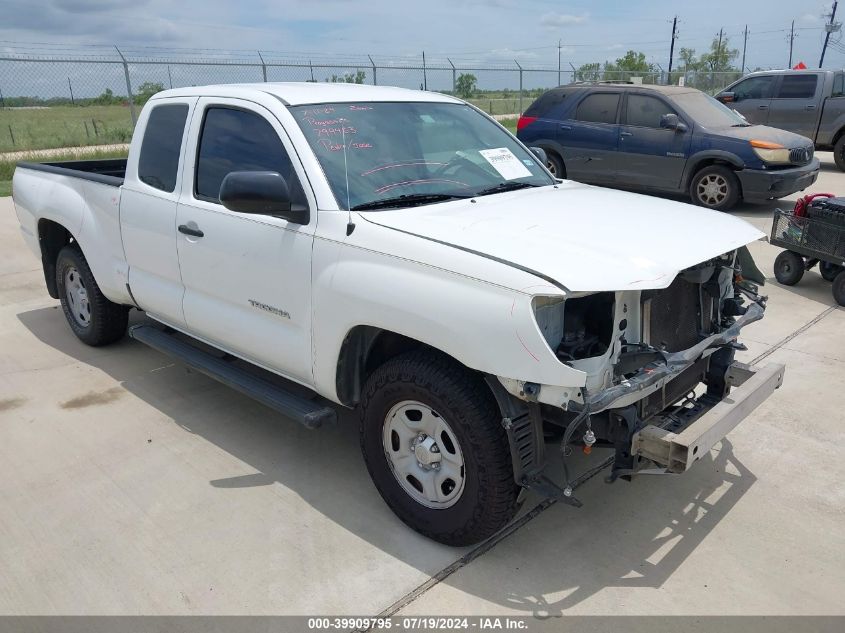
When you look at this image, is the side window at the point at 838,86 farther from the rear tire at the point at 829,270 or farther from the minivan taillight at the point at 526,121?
the rear tire at the point at 829,270

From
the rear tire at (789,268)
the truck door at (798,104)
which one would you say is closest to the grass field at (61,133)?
the truck door at (798,104)

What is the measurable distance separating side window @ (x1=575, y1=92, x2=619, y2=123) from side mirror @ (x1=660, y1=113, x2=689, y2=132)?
97cm

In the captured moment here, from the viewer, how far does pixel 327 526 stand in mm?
3514

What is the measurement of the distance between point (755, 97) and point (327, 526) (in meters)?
15.3

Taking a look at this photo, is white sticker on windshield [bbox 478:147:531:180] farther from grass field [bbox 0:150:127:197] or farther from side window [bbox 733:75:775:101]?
side window [bbox 733:75:775:101]

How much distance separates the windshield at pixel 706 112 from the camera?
35.4 feet

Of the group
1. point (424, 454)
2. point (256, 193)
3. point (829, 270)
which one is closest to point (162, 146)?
point (256, 193)

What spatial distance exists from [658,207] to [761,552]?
69.1 inches

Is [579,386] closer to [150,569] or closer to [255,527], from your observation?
[255,527]

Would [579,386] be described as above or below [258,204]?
below

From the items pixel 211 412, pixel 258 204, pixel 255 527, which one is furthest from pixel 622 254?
pixel 211 412

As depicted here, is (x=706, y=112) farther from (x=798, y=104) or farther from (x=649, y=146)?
(x=798, y=104)

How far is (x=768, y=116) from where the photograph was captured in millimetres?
15281

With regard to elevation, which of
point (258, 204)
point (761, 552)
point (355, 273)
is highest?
point (258, 204)
